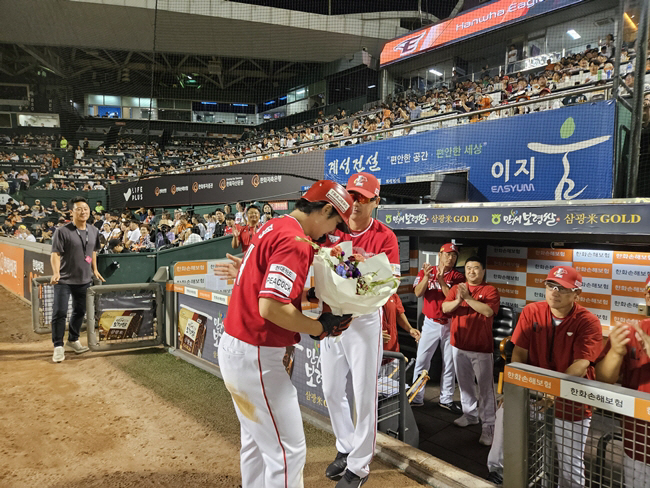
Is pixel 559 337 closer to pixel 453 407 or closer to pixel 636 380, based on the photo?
pixel 636 380

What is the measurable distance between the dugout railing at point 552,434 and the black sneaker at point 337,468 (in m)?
0.99

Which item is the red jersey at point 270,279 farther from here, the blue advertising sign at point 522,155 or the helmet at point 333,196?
the blue advertising sign at point 522,155

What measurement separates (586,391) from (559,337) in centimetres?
85

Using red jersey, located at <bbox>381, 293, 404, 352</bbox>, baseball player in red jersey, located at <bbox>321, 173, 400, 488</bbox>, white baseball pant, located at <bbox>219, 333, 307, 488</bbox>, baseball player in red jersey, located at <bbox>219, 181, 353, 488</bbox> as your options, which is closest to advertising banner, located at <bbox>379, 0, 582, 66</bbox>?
red jersey, located at <bbox>381, 293, 404, 352</bbox>

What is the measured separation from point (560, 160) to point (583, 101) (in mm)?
866

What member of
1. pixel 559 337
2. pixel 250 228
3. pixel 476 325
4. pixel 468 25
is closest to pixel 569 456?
pixel 559 337

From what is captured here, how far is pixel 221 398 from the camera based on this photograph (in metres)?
4.07

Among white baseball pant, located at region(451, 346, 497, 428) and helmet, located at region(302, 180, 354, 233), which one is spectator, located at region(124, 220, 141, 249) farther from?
helmet, located at region(302, 180, 354, 233)

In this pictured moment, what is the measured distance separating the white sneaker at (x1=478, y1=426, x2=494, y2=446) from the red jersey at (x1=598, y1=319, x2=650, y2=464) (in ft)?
5.68

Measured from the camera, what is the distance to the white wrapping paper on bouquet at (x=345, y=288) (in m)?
1.97

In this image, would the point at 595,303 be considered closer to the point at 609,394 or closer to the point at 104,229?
the point at 609,394

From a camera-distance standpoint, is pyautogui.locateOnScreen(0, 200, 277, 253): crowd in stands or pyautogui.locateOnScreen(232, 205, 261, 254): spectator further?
pyautogui.locateOnScreen(0, 200, 277, 253): crowd in stands

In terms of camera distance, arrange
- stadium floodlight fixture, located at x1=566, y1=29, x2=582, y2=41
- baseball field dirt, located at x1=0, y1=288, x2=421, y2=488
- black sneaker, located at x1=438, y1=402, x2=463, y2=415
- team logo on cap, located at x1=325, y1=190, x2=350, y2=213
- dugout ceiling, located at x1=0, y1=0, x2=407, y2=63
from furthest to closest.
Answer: dugout ceiling, located at x1=0, y1=0, x2=407, y2=63 → stadium floodlight fixture, located at x1=566, y1=29, x2=582, y2=41 → black sneaker, located at x1=438, y1=402, x2=463, y2=415 → baseball field dirt, located at x1=0, y1=288, x2=421, y2=488 → team logo on cap, located at x1=325, y1=190, x2=350, y2=213

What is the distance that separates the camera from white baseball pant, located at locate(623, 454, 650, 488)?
208cm
